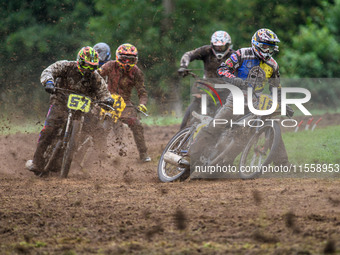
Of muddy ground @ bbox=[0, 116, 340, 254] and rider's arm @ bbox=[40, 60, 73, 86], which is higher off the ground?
rider's arm @ bbox=[40, 60, 73, 86]

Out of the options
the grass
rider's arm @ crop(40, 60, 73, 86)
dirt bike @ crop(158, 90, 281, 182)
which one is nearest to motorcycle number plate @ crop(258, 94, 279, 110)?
dirt bike @ crop(158, 90, 281, 182)

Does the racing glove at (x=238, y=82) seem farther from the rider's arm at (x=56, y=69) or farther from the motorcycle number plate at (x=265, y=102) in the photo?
the rider's arm at (x=56, y=69)

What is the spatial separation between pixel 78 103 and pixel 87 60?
2.36 ft

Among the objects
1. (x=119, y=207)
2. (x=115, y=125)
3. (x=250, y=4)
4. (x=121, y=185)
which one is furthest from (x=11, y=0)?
(x=119, y=207)

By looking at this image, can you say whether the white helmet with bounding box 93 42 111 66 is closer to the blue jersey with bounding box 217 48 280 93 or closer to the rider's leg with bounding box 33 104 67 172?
the rider's leg with bounding box 33 104 67 172

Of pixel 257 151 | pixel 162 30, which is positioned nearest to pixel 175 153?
pixel 257 151

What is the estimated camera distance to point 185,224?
6102 millimetres

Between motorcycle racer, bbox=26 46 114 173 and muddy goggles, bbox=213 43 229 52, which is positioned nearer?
motorcycle racer, bbox=26 46 114 173

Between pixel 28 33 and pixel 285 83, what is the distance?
12423 mm

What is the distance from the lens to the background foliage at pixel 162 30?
28609 millimetres

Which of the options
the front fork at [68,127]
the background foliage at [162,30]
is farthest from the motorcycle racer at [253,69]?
the background foliage at [162,30]

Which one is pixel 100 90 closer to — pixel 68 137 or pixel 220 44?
pixel 68 137

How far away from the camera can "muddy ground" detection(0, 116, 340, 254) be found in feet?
17.5

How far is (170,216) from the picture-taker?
652 cm
